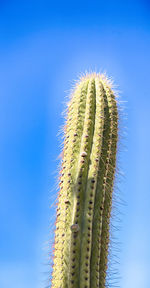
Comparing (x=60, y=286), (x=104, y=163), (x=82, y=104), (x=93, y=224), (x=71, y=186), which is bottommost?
(x=60, y=286)

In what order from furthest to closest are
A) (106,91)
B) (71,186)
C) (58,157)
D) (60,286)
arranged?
(106,91) < (58,157) < (71,186) < (60,286)

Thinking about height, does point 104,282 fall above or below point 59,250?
below

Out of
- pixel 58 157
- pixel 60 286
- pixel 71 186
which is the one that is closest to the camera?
pixel 60 286

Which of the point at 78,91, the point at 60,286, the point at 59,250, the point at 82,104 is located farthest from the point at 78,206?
the point at 78,91

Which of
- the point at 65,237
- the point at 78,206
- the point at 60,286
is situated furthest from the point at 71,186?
the point at 60,286

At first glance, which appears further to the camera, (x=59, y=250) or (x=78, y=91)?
(x=78, y=91)

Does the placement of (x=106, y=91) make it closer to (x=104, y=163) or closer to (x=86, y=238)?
(x=104, y=163)
